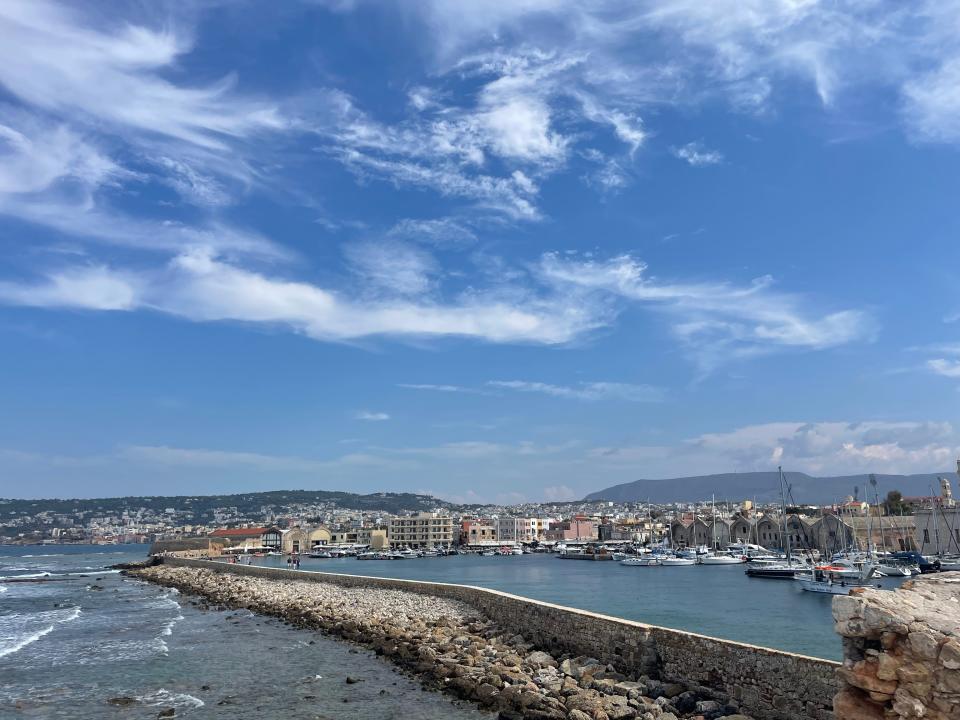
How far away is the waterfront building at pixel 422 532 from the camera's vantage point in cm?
12850

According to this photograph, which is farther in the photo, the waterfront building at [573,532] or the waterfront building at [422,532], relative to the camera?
the waterfront building at [573,532]

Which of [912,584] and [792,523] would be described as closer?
[912,584]

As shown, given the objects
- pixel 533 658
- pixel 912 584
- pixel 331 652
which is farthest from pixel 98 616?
pixel 912 584

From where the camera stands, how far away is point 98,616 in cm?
3794

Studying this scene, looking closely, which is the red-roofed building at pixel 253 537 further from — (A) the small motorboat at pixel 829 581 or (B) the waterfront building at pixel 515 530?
(A) the small motorboat at pixel 829 581

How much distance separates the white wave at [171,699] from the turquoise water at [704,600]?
18455 millimetres

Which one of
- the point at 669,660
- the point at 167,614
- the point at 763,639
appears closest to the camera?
the point at 669,660

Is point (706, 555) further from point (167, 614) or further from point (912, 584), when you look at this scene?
point (912, 584)

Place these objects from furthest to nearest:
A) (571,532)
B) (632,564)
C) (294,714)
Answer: (571,532) → (632,564) → (294,714)

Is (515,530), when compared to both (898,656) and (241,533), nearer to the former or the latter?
(241,533)

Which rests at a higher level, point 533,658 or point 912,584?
point 912,584

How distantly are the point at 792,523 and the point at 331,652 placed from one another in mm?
82937

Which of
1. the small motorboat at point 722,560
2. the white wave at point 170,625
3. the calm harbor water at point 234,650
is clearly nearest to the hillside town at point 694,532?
the small motorboat at point 722,560

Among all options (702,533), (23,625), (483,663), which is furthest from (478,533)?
(483,663)
